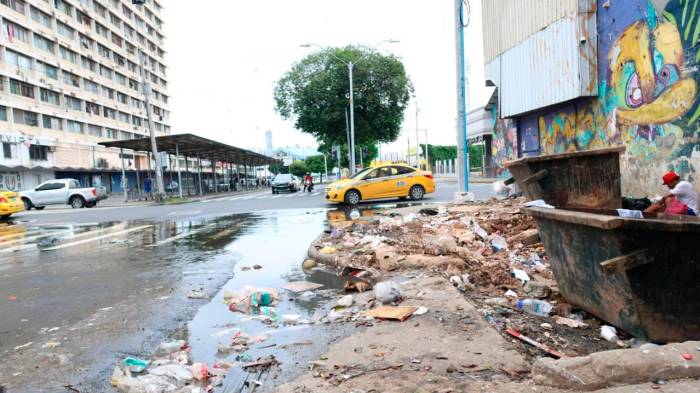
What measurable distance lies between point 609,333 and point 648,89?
286 inches

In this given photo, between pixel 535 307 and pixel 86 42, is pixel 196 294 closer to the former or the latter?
pixel 535 307

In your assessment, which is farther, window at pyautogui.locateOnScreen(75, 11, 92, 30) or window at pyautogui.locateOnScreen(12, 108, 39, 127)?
window at pyautogui.locateOnScreen(75, 11, 92, 30)

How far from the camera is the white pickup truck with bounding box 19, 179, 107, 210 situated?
1066 inches

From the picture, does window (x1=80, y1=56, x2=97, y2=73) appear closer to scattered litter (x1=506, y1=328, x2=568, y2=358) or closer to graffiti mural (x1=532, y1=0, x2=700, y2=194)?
graffiti mural (x1=532, y1=0, x2=700, y2=194)

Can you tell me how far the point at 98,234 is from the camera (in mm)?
12688

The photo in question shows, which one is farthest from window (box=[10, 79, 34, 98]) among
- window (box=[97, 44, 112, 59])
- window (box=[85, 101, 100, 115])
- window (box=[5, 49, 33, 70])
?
window (box=[97, 44, 112, 59])

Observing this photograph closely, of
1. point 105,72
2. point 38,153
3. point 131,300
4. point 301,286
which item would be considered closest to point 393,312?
point 301,286

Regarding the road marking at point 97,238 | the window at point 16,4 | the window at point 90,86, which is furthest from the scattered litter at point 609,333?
the window at point 90,86

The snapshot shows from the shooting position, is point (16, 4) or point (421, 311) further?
point (16, 4)

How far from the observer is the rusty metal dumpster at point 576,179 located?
19.3 ft

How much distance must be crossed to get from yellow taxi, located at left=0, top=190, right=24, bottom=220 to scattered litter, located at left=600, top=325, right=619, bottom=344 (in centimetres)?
2267

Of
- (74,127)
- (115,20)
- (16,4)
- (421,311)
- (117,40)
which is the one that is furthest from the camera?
(117,40)

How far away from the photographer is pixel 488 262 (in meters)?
6.41

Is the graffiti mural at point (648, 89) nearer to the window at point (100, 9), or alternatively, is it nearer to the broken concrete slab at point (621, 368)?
the broken concrete slab at point (621, 368)
